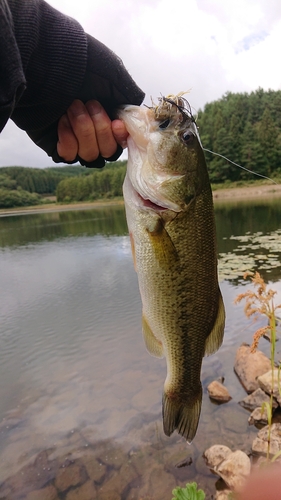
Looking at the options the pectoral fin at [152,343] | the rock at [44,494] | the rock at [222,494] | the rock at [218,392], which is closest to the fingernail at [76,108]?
the pectoral fin at [152,343]

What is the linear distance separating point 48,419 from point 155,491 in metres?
2.46

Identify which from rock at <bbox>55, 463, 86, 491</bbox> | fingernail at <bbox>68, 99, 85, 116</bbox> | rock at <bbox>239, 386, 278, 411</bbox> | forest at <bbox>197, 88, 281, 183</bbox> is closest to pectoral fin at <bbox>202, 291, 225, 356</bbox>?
fingernail at <bbox>68, 99, 85, 116</bbox>

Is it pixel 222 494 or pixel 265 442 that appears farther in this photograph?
pixel 265 442

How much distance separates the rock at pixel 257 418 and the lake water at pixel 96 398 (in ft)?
0.54

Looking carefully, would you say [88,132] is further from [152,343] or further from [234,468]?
[234,468]

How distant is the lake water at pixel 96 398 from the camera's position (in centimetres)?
470

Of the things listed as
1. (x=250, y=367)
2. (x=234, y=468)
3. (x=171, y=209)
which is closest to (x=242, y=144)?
(x=250, y=367)

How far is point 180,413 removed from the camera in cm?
236

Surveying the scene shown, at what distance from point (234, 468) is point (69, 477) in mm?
2206

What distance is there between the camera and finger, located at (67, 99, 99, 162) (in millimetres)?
2000

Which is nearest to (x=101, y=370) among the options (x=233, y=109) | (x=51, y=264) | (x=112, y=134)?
(x=112, y=134)

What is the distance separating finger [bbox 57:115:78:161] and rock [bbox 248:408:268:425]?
4691 millimetres

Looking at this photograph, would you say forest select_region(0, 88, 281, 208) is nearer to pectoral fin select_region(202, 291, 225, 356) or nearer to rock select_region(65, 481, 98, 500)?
rock select_region(65, 481, 98, 500)

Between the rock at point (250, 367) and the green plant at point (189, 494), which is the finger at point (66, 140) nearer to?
the green plant at point (189, 494)
